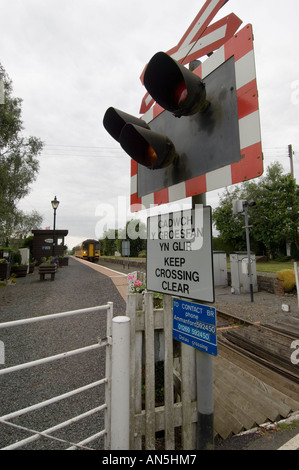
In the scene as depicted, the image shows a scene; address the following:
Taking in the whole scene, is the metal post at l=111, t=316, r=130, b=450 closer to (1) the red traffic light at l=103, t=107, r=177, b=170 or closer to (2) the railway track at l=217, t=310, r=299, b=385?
(1) the red traffic light at l=103, t=107, r=177, b=170

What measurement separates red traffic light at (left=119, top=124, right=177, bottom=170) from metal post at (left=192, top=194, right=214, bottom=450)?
0.40 m

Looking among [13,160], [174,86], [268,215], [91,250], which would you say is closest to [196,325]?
[174,86]

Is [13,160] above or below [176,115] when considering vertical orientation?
above

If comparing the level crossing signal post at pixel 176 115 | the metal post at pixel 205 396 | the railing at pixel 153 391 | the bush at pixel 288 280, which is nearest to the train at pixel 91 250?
the bush at pixel 288 280

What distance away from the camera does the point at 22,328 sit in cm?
534

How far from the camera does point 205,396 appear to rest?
1544 millimetres

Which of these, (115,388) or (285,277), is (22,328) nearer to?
(115,388)

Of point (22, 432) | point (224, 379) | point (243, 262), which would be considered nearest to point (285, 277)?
point (243, 262)

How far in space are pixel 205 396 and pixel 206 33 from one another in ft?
8.14

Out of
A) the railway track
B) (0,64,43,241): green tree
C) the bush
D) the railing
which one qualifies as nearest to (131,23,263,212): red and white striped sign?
the railing

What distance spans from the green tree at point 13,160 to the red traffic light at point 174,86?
15.4 metres

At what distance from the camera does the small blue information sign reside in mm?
1442

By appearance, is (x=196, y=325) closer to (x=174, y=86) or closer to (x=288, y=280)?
(x=174, y=86)
